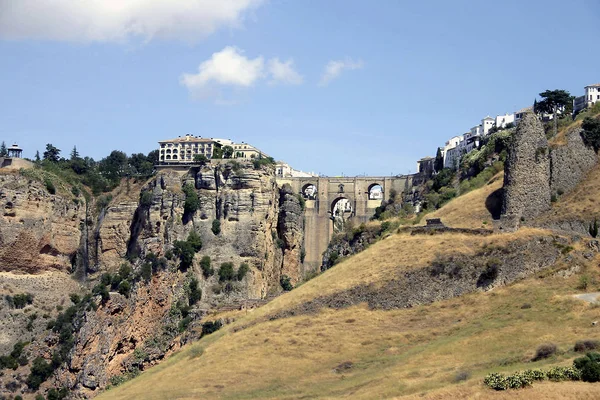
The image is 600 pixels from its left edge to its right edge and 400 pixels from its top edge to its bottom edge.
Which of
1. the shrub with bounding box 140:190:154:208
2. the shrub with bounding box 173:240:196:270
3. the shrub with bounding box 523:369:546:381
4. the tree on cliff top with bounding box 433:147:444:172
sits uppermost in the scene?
the tree on cliff top with bounding box 433:147:444:172

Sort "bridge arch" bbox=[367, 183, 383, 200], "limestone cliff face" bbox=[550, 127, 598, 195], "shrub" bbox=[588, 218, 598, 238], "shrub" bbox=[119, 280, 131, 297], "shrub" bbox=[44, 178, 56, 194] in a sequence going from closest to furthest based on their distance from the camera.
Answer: "shrub" bbox=[588, 218, 598, 238] < "limestone cliff face" bbox=[550, 127, 598, 195] < "shrub" bbox=[119, 280, 131, 297] < "shrub" bbox=[44, 178, 56, 194] < "bridge arch" bbox=[367, 183, 383, 200]

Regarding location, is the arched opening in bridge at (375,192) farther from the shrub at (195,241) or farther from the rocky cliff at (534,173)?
the rocky cliff at (534,173)

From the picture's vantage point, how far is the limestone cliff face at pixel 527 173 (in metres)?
76.9

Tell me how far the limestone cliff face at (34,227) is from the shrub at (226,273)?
17539 mm

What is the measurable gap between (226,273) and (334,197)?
20.7 m

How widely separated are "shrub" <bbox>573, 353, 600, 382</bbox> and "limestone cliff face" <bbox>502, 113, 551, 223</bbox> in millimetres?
26592

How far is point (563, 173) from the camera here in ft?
260

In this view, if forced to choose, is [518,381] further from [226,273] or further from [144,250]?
[144,250]

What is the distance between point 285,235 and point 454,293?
1603 inches

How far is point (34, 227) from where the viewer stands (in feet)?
348

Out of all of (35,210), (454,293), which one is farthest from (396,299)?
(35,210)

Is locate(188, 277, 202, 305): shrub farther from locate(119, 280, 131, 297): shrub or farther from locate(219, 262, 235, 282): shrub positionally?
locate(119, 280, 131, 297): shrub

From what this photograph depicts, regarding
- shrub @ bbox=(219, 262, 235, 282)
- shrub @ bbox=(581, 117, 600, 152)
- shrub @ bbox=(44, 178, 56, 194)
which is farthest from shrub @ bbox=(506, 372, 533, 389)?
shrub @ bbox=(44, 178, 56, 194)

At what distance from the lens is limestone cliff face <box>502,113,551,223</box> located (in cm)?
7688
